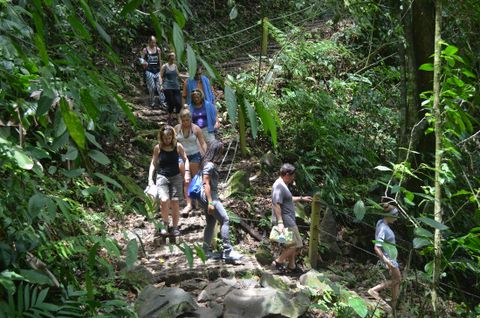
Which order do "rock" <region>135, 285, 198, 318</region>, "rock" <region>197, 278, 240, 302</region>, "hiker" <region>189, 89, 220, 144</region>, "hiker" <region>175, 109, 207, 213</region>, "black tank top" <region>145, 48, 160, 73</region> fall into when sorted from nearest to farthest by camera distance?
"rock" <region>135, 285, 198, 318</region>
"rock" <region>197, 278, 240, 302</region>
"hiker" <region>175, 109, 207, 213</region>
"hiker" <region>189, 89, 220, 144</region>
"black tank top" <region>145, 48, 160, 73</region>

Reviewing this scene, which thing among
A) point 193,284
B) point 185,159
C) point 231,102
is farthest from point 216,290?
point 231,102

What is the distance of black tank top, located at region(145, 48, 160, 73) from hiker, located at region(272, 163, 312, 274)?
5.00 meters

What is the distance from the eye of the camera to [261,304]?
232 inches

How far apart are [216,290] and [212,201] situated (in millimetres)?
1156

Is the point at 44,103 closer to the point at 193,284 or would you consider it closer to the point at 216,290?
the point at 216,290

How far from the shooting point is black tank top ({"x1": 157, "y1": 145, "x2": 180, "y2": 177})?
712 cm

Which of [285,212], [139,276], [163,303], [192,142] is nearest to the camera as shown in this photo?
[163,303]

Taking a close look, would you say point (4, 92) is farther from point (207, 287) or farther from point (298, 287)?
point (298, 287)

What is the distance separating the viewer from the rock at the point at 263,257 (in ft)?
25.9

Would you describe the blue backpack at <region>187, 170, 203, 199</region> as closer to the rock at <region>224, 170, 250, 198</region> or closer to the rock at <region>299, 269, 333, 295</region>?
the rock at <region>299, 269, 333, 295</region>

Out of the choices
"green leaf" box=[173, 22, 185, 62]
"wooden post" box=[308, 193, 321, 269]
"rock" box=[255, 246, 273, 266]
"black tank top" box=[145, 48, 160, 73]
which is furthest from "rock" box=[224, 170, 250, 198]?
"green leaf" box=[173, 22, 185, 62]

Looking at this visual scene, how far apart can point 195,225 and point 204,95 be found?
6.90 ft

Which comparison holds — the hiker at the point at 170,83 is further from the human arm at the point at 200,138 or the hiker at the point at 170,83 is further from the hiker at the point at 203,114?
the human arm at the point at 200,138

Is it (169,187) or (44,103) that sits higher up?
(44,103)
